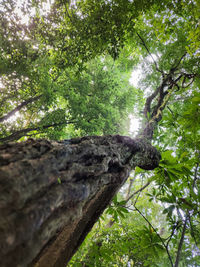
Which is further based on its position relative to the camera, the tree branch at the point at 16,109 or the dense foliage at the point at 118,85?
the tree branch at the point at 16,109

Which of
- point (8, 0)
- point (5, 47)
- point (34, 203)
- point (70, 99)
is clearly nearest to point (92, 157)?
point (34, 203)

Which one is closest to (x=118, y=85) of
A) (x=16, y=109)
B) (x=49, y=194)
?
(x=16, y=109)

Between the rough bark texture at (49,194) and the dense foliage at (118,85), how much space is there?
4.11 ft

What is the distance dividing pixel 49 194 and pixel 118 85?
879 centimetres

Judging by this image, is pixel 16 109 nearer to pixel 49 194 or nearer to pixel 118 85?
pixel 118 85

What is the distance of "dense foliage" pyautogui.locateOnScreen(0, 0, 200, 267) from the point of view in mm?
2416

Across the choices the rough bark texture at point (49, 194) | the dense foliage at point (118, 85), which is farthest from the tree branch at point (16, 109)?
the rough bark texture at point (49, 194)

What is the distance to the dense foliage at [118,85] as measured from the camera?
2.42 meters

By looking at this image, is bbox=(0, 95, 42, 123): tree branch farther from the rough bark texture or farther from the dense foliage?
the rough bark texture

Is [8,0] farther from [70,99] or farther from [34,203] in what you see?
[34,203]

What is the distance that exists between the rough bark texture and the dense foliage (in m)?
1.25

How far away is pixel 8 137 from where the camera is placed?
6.09m

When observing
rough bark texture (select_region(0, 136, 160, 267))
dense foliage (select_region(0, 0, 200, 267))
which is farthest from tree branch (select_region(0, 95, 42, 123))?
rough bark texture (select_region(0, 136, 160, 267))

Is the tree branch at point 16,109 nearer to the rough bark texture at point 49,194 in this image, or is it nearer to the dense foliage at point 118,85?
the dense foliage at point 118,85
